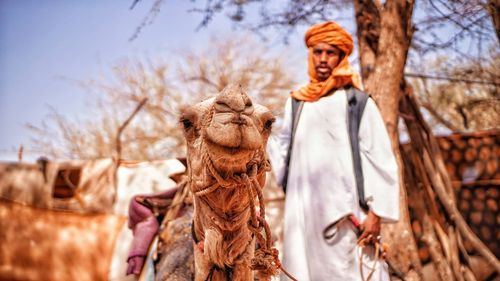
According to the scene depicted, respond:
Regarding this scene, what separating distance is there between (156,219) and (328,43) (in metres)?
1.67

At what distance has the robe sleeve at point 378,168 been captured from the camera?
311 cm

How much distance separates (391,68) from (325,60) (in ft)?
2.95

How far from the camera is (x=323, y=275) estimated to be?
3107 millimetres

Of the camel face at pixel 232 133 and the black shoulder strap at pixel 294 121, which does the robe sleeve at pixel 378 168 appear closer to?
the black shoulder strap at pixel 294 121

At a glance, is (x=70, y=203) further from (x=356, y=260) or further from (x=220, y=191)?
(x=220, y=191)

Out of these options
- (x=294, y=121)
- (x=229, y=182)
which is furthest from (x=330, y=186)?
(x=229, y=182)

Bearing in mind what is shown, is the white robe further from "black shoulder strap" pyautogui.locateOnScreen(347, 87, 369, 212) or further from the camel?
the camel

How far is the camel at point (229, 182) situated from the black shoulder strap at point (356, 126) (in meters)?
1.59

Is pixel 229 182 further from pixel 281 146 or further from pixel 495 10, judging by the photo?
pixel 495 10

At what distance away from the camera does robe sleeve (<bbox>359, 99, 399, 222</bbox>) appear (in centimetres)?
311

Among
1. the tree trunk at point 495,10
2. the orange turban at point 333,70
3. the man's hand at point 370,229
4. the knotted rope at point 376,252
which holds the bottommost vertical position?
the knotted rope at point 376,252

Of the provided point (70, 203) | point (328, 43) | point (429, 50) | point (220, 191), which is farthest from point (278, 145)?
point (429, 50)

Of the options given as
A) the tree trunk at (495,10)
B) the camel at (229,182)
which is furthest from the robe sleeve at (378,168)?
the camel at (229,182)

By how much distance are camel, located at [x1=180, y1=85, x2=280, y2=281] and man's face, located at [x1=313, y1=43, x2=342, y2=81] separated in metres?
1.97
